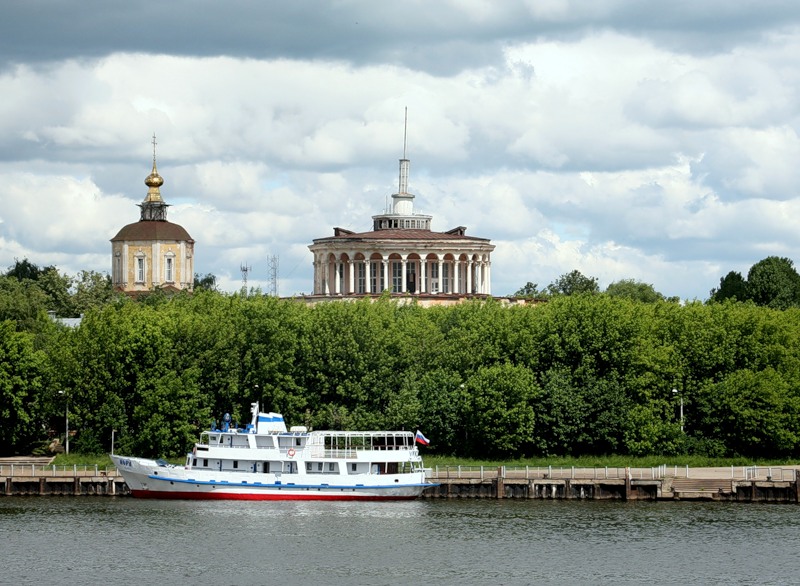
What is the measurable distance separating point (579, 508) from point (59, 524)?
92.3 feet

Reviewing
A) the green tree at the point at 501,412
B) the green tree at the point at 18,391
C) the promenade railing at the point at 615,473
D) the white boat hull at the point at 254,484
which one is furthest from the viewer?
the green tree at the point at 18,391

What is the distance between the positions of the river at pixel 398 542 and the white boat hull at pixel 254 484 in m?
2.18

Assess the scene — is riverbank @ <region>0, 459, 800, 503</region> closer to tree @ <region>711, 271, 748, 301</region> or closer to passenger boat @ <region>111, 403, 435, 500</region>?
passenger boat @ <region>111, 403, 435, 500</region>

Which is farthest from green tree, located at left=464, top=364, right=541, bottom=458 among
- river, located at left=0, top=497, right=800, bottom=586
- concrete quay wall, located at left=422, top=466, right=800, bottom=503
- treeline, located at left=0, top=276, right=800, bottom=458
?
river, located at left=0, top=497, right=800, bottom=586

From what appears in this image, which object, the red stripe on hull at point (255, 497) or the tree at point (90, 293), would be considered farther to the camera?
the tree at point (90, 293)

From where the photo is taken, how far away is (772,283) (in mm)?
188375

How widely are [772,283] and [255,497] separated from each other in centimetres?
9135

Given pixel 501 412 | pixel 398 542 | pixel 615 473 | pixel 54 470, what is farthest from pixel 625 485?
pixel 54 470

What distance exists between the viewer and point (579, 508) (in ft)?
335

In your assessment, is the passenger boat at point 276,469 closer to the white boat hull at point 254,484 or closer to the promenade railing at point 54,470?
A: the white boat hull at point 254,484

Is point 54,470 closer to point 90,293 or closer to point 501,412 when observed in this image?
point 501,412

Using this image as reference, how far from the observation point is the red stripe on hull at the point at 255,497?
110188mm

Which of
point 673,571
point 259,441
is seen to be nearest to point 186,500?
point 259,441

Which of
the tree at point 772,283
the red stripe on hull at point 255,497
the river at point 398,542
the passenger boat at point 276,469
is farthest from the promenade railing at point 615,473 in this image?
the tree at point 772,283
